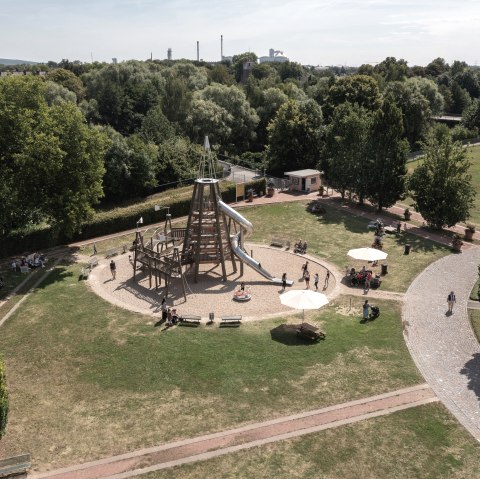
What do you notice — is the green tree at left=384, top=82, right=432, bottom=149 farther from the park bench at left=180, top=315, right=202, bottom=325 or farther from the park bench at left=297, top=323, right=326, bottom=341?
the park bench at left=180, top=315, right=202, bottom=325

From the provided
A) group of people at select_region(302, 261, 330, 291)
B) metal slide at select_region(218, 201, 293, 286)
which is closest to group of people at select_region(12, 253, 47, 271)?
metal slide at select_region(218, 201, 293, 286)

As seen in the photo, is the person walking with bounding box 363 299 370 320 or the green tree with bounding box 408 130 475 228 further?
the green tree with bounding box 408 130 475 228

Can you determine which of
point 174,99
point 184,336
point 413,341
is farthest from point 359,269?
point 174,99

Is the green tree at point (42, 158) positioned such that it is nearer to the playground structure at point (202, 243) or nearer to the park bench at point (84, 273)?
the park bench at point (84, 273)

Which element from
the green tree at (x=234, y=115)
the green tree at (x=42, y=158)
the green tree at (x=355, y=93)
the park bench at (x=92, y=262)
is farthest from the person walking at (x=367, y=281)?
the green tree at (x=234, y=115)

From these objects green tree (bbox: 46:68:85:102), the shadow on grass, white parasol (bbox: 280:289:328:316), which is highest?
green tree (bbox: 46:68:85:102)
